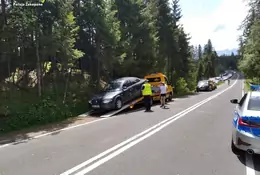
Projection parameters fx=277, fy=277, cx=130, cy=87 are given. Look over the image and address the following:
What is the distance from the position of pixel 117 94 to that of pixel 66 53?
3586mm

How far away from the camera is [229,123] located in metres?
11.3

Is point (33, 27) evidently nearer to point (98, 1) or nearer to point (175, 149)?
point (98, 1)

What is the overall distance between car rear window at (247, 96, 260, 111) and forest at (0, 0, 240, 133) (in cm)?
867

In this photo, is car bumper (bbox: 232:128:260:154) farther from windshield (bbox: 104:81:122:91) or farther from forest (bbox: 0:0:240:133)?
windshield (bbox: 104:81:122:91)

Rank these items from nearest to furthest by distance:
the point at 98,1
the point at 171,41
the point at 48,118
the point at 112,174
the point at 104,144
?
the point at 112,174, the point at 104,144, the point at 48,118, the point at 98,1, the point at 171,41

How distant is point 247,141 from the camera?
239 inches

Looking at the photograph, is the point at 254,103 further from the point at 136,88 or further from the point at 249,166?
the point at 136,88

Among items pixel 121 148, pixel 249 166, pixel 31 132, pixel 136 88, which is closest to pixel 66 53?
pixel 136 88

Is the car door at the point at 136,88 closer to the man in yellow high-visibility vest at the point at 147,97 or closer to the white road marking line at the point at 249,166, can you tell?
the man in yellow high-visibility vest at the point at 147,97

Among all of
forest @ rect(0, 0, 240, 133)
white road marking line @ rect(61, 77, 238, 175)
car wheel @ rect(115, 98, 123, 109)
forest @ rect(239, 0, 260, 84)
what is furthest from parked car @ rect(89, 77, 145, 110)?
forest @ rect(239, 0, 260, 84)

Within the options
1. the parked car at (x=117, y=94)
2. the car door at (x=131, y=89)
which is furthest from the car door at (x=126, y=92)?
the car door at (x=131, y=89)

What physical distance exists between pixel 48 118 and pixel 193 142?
23.8 feet

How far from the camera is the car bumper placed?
5973mm

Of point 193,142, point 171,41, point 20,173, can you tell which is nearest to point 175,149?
point 193,142
